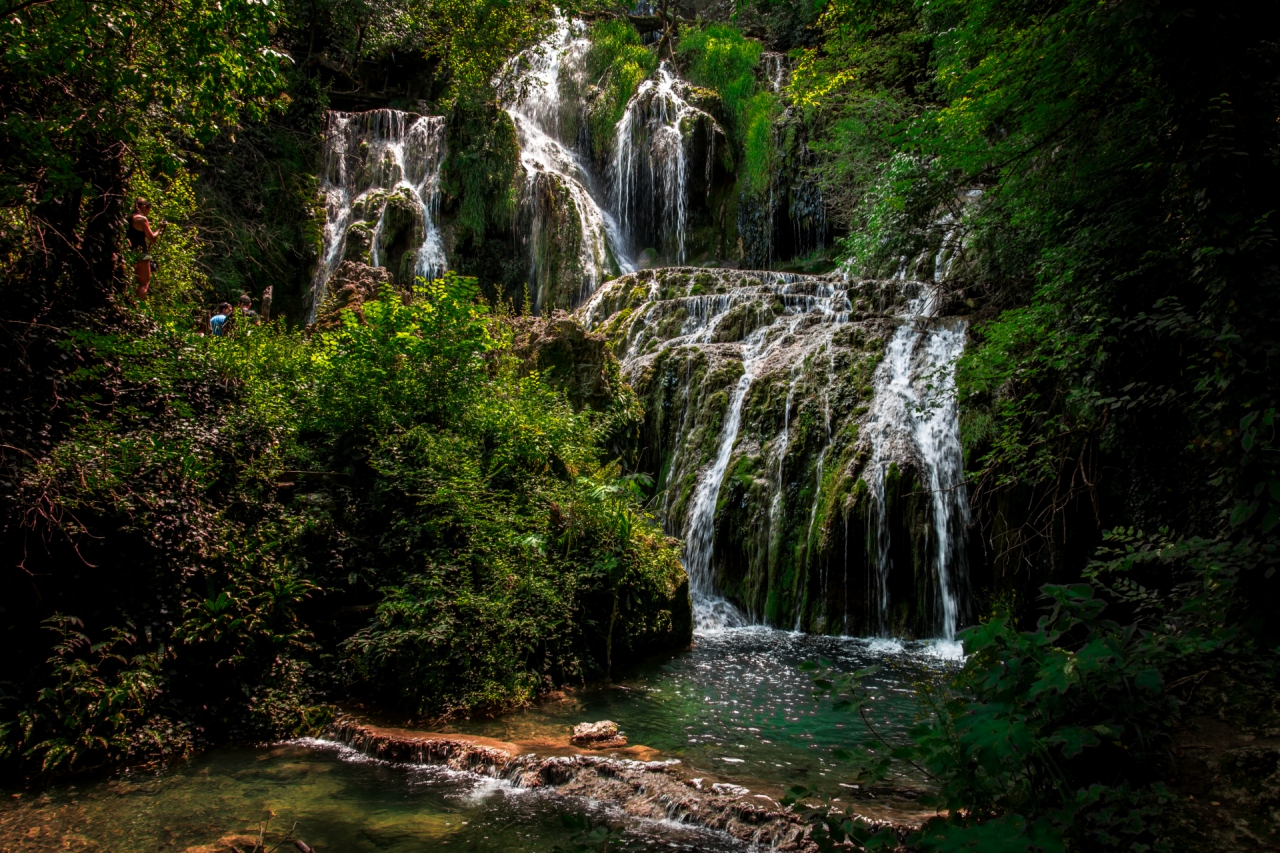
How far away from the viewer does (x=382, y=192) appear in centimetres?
1989

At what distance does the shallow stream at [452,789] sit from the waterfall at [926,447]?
2449mm

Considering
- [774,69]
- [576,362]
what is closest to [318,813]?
[576,362]

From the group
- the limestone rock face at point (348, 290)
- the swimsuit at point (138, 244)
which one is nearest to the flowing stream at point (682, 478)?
the limestone rock face at point (348, 290)

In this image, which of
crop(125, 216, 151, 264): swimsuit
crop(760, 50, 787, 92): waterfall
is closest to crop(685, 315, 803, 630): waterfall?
crop(125, 216, 151, 264): swimsuit

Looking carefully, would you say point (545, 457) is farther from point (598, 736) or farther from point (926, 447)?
point (926, 447)

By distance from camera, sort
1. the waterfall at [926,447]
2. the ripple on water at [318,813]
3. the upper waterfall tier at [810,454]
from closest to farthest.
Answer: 1. the ripple on water at [318,813]
2. the waterfall at [926,447]
3. the upper waterfall tier at [810,454]

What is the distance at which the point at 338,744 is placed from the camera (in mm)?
5234

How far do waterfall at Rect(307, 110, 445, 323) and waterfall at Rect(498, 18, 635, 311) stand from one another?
2.84m

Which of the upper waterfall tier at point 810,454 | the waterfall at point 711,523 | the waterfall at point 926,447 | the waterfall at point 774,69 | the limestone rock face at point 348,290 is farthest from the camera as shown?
the waterfall at point 774,69

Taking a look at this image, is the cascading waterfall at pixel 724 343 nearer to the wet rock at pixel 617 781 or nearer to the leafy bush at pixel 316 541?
the leafy bush at pixel 316 541

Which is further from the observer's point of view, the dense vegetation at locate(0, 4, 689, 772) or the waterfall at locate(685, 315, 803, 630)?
the waterfall at locate(685, 315, 803, 630)

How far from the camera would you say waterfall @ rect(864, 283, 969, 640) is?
880cm

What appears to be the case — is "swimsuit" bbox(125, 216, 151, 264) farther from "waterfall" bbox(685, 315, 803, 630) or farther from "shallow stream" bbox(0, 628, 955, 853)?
"waterfall" bbox(685, 315, 803, 630)

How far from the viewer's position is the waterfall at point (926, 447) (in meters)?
8.80
